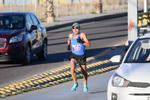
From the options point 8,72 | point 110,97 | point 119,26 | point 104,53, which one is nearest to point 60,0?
point 119,26

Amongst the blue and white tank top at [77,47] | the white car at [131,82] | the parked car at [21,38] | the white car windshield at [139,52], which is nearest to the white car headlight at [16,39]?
the parked car at [21,38]

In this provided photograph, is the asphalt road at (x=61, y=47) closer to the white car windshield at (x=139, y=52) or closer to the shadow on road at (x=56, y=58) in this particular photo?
the shadow on road at (x=56, y=58)

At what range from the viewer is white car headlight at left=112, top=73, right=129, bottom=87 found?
388 inches

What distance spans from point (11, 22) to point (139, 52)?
987 cm

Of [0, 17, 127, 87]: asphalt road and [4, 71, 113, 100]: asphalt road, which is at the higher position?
[4, 71, 113, 100]: asphalt road

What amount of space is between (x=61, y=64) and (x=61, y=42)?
9492 millimetres

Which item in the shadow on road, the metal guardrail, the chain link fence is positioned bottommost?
the shadow on road

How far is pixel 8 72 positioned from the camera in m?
17.9

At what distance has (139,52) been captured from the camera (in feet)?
36.9

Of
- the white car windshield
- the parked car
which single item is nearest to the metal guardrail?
the parked car

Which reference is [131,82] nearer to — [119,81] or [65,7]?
[119,81]

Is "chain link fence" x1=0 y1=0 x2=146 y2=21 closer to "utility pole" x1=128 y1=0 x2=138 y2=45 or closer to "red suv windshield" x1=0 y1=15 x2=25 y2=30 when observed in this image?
"utility pole" x1=128 y1=0 x2=138 y2=45

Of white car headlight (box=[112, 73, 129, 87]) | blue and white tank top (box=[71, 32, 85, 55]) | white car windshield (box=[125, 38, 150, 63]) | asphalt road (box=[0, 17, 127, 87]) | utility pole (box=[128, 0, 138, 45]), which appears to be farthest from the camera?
utility pole (box=[128, 0, 138, 45])

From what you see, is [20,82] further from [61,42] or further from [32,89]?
[61,42]
